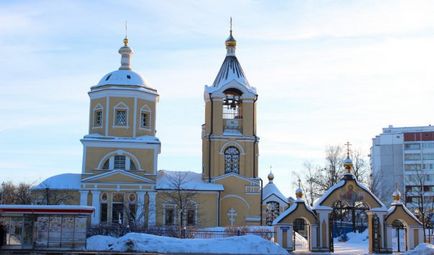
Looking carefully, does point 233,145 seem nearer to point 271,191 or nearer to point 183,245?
point 271,191

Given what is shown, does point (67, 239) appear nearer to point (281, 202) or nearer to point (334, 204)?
point (334, 204)

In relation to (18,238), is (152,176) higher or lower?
higher

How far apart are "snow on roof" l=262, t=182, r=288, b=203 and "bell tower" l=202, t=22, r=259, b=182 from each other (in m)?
2.07

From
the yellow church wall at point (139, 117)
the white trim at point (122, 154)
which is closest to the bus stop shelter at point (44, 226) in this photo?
Answer: the white trim at point (122, 154)

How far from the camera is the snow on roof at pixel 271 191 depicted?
49531mm

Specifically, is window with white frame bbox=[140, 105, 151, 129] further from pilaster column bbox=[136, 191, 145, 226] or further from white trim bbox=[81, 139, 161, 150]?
pilaster column bbox=[136, 191, 145, 226]

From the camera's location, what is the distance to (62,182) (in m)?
44.8

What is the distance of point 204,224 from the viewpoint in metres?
46.2

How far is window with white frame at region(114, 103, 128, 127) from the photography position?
1853 inches

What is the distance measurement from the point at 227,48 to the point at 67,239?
26894 millimetres

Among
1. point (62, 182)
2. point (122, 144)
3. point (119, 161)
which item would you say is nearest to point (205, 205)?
point (119, 161)

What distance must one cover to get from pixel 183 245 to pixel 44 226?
6.28 m

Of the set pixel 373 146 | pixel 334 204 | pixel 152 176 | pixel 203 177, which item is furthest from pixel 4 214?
pixel 373 146

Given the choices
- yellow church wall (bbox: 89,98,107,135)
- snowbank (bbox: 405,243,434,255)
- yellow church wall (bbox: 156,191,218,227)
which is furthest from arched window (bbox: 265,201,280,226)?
snowbank (bbox: 405,243,434,255)
